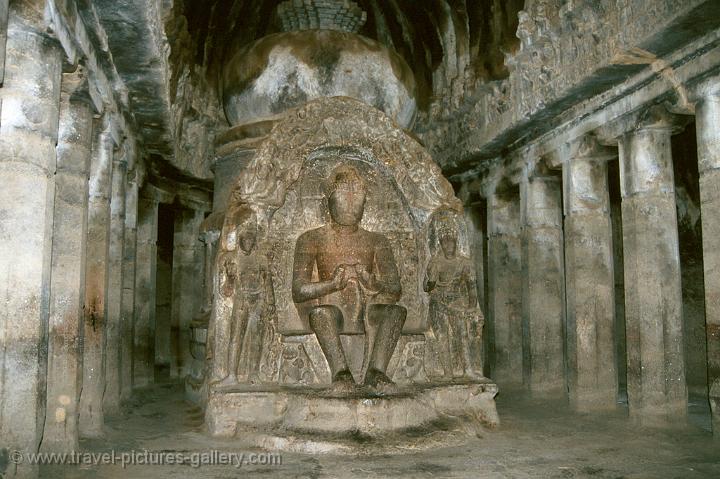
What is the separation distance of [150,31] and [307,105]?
1.91 m

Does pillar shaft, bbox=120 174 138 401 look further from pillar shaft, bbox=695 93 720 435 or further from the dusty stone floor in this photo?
pillar shaft, bbox=695 93 720 435

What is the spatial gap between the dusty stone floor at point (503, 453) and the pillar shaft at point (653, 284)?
450mm

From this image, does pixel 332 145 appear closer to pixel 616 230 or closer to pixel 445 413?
pixel 445 413

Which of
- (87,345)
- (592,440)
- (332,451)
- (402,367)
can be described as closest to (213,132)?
(87,345)

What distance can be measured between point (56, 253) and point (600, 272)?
701 cm

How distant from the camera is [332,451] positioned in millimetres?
6121

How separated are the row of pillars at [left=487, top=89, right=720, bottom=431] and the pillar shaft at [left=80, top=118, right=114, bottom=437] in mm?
6225

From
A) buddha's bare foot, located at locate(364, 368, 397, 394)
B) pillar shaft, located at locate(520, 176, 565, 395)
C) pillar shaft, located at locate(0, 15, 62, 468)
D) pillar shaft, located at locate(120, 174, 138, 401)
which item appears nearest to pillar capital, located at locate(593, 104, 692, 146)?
pillar shaft, located at locate(520, 176, 565, 395)

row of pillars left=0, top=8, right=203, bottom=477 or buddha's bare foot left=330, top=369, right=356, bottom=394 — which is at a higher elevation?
row of pillars left=0, top=8, right=203, bottom=477

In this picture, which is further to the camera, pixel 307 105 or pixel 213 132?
pixel 213 132

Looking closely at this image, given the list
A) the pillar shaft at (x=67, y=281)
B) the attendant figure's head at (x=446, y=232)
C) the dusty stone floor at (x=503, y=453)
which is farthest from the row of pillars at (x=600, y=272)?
the pillar shaft at (x=67, y=281)

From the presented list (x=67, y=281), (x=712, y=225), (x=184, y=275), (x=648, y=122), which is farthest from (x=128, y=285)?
(x=712, y=225)

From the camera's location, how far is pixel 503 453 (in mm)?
6246

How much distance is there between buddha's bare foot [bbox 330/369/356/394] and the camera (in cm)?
668
